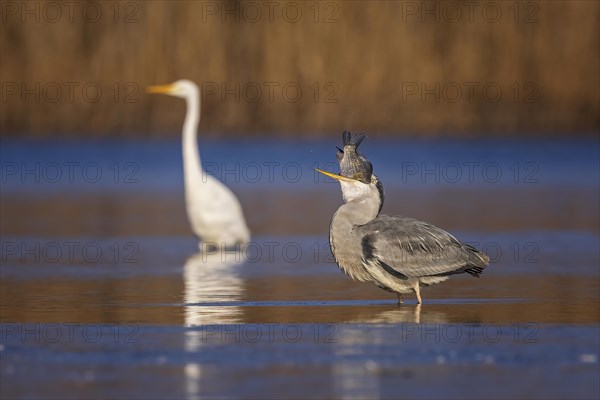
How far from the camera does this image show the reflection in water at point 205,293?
287 inches

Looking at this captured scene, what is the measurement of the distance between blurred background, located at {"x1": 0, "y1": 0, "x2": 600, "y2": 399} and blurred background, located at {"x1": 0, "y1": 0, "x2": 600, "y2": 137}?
0.04 metres

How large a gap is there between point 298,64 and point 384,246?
16944mm

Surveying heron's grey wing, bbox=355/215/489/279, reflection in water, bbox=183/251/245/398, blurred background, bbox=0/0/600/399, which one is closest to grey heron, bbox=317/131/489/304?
heron's grey wing, bbox=355/215/489/279

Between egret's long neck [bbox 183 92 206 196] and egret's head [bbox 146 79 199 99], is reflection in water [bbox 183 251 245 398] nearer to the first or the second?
egret's long neck [bbox 183 92 206 196]

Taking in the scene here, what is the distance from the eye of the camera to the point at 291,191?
66.1 ft

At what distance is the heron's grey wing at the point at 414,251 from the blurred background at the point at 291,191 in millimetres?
281

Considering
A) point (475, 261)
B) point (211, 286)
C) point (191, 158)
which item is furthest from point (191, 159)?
point (475, 261)

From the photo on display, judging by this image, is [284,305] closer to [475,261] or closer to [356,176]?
[356,176]

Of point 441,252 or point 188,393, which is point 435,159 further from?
point 188,393

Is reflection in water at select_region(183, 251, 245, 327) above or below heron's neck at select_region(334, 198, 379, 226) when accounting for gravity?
below

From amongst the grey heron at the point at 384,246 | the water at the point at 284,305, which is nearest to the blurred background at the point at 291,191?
the water at the point at 284,305

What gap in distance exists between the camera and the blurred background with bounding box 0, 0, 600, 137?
25.9 m

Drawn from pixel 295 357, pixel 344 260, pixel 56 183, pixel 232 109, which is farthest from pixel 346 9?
pixel 295 357

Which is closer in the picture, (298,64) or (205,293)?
(205,293)
